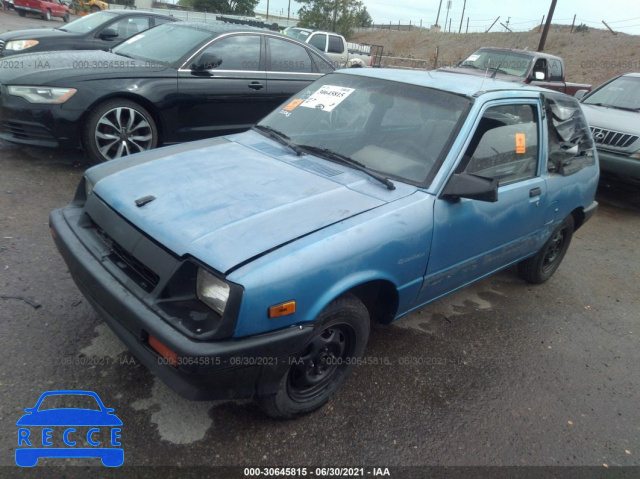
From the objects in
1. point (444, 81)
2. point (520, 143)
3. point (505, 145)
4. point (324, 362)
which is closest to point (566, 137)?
point (520, 143)

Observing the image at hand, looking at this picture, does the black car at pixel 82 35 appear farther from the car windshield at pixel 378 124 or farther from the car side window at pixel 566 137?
the car side window at pixel 566 137

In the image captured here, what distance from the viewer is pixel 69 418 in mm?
2234

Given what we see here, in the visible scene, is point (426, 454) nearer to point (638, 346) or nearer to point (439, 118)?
point (439, 118)

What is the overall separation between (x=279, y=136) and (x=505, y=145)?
1541 millimetres

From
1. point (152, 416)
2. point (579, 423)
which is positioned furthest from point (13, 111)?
point (579, 423)

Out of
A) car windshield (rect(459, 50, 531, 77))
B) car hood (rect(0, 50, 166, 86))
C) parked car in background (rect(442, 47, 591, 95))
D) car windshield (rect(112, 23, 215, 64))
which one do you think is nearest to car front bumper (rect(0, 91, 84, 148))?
car hood (rect(0, 50, 166, 86))

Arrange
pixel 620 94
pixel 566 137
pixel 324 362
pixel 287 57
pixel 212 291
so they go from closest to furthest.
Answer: pixel 212 291
pixel 324 362
pixel 566 137
pixel 287 57
pixel 620 94

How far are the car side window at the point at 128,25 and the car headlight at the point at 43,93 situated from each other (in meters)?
4.48

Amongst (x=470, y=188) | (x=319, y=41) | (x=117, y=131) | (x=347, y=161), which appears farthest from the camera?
(x=319, y=41)

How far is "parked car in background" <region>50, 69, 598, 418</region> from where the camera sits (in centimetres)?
197

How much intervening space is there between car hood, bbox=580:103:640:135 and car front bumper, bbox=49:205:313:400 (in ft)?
21.0

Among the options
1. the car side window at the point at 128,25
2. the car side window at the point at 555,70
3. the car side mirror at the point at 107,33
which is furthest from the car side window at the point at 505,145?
the car side window at the point at 555,70

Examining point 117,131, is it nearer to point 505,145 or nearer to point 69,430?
point 69,430

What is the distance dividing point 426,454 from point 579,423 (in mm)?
1030
